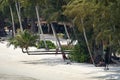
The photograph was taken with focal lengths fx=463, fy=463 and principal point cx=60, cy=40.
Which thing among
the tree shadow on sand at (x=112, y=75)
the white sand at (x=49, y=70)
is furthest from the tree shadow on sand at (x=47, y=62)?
the tree shadow on sand at (x=112, y=75)

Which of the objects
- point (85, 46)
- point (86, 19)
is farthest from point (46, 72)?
point (85, 46)

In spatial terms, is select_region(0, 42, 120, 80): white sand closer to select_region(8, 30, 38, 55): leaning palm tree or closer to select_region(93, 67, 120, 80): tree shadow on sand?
select_region(93, 67, 120, 80): tree shadow on sand

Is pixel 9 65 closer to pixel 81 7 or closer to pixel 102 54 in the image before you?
pixel 102 54

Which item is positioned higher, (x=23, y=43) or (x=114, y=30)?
(x=114, y=30)

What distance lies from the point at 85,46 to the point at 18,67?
5.83m

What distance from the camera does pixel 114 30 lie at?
25.5 meters

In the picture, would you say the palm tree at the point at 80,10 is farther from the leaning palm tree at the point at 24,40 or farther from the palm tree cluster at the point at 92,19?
the leaning palm tree at the point at 24,40

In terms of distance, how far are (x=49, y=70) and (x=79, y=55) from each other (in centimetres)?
539

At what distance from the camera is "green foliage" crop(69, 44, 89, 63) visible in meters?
35.9

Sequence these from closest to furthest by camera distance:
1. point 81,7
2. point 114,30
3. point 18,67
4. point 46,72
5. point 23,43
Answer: point 114,30, point 81,7, point 46,72, point 18,67, point 23,43

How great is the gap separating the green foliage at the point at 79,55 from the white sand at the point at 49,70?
1.05 m

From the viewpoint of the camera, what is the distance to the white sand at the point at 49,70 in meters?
27.8

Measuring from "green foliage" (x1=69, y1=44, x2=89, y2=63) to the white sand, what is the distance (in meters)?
1.05

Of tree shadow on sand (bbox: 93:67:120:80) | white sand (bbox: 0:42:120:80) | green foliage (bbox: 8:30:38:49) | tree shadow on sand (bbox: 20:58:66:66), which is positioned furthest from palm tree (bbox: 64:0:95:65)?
green foliage (bbox: 8:30:38:49)
